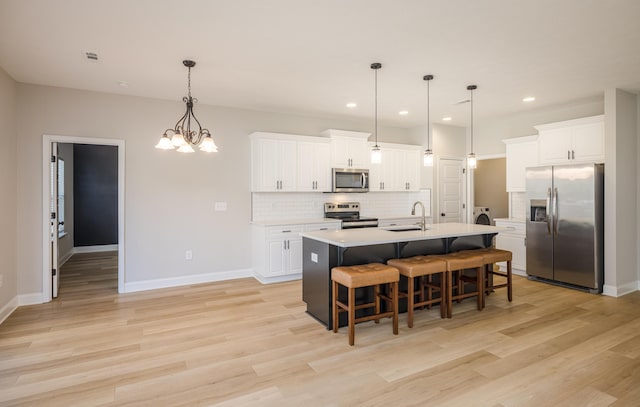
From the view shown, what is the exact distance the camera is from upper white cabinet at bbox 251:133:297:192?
545cm

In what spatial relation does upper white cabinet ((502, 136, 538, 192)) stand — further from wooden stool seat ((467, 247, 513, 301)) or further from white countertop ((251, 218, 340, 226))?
white countertop ((251, 218, 340, 226))

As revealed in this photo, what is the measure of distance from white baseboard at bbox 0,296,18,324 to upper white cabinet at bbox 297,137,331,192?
12.7 feet

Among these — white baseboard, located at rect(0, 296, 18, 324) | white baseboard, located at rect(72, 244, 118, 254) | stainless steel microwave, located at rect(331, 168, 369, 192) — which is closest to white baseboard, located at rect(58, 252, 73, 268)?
white baseboard, located at rect(72, 244, 118, 254)

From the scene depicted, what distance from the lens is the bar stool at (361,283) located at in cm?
315

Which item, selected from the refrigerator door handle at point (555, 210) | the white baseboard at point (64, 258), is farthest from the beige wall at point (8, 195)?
the refrigerator door handle at point (555, 210)

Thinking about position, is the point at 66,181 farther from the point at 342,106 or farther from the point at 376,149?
the point at 376,149

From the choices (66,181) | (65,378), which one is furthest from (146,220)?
(66,181)

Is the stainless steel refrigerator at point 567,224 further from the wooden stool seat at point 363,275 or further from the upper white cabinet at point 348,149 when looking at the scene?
the wooden stool seat at point 363,275

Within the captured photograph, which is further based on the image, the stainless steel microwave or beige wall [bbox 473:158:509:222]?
beige wall [bbox 473:158:509:222]

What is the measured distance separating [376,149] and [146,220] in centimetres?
334

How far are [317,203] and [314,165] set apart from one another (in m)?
0.72

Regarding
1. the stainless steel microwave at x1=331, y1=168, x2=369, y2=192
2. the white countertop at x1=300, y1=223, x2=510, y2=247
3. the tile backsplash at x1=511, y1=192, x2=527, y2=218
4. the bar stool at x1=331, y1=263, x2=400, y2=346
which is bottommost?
the bar stool at x1=331, y1=263, x2=400, y2=346

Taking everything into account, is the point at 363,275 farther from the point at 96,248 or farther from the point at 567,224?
the point at 96,248

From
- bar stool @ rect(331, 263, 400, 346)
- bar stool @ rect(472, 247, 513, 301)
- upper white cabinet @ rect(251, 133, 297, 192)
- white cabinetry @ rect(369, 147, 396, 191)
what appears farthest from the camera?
white cabinetry @ rect(369, 147, 396, 191)
